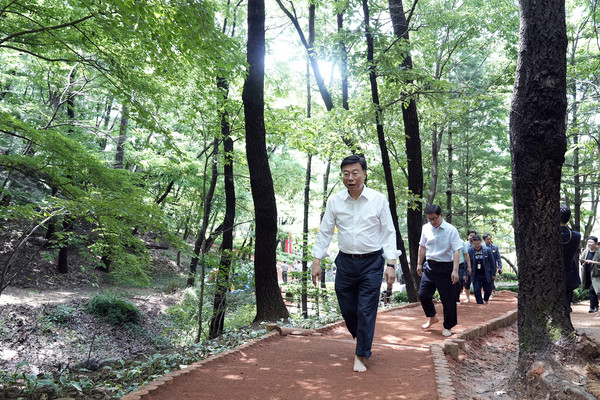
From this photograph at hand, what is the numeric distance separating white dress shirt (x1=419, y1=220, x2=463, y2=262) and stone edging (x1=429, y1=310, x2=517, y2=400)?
1159mm

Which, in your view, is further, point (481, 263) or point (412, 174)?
point (412, 174)

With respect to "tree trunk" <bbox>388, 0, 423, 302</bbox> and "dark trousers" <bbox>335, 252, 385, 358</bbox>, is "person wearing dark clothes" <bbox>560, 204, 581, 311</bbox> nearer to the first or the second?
"tree trunk" <bbox>388, 0, 423, 302</bbox>

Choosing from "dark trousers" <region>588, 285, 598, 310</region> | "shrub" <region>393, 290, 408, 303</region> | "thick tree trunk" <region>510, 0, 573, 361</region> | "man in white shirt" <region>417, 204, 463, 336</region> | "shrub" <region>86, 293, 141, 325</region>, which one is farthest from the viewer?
Result: "shrub" <region>393, 290, 408, 303</region>

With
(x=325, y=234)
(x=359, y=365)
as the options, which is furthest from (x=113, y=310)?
(x=359, y=365)

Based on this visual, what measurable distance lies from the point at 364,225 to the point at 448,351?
6.87 ft

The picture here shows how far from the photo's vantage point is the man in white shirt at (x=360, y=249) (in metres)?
4.08

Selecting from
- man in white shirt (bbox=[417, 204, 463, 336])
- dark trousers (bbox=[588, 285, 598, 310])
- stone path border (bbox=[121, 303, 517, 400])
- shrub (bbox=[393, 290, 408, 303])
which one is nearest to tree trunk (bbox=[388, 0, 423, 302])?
shrub (bbox=[393, 290, 408, 303])

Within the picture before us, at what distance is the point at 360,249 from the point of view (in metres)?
4.16

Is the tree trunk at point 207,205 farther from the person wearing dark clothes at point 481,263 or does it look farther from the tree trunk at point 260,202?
the person wearing dark clothes at point 481,263

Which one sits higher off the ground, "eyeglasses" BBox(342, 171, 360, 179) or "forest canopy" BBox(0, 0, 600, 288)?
"forest canopy" BBox(0, 0, 600, 288)

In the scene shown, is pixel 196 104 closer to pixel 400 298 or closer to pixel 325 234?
pixel 325 234

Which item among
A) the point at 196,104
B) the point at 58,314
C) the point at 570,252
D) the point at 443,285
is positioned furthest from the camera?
the point at 58,314


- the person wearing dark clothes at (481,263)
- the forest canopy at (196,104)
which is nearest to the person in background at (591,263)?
the person wearing dark clothes at (481,263)

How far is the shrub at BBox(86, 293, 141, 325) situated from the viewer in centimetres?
1349
